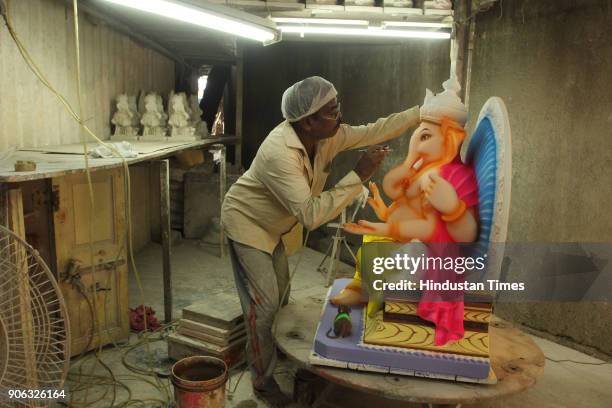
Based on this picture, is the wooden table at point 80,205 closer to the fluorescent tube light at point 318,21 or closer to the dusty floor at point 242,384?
the dusty floor at point 242,384

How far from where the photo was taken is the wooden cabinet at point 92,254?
3.91m

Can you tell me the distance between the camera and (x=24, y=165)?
8.96 feet

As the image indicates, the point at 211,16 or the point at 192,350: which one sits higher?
the point at 211,16

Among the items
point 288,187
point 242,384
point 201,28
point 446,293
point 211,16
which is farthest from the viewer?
point 201,28

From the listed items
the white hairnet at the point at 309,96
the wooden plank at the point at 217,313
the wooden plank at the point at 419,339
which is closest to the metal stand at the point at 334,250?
the wooden plank at the point at 217,313

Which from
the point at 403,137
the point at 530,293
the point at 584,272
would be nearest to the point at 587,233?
the point at 584,272

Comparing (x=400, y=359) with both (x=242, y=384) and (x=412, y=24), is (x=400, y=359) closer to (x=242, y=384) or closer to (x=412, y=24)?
(x=242, y=384)

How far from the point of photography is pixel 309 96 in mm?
3041

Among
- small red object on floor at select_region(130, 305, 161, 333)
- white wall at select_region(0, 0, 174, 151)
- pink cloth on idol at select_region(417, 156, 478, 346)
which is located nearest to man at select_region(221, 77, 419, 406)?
pink cloth on idol at select_region(417, 156, 478, 346)

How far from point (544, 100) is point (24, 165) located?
4.09 meters

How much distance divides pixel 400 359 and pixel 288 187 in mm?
1159

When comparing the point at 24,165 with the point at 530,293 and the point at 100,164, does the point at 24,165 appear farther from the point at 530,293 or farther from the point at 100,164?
the point at 530,293

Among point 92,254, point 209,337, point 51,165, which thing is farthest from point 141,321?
point 51,165

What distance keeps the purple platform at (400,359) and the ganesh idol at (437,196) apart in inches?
4.4
